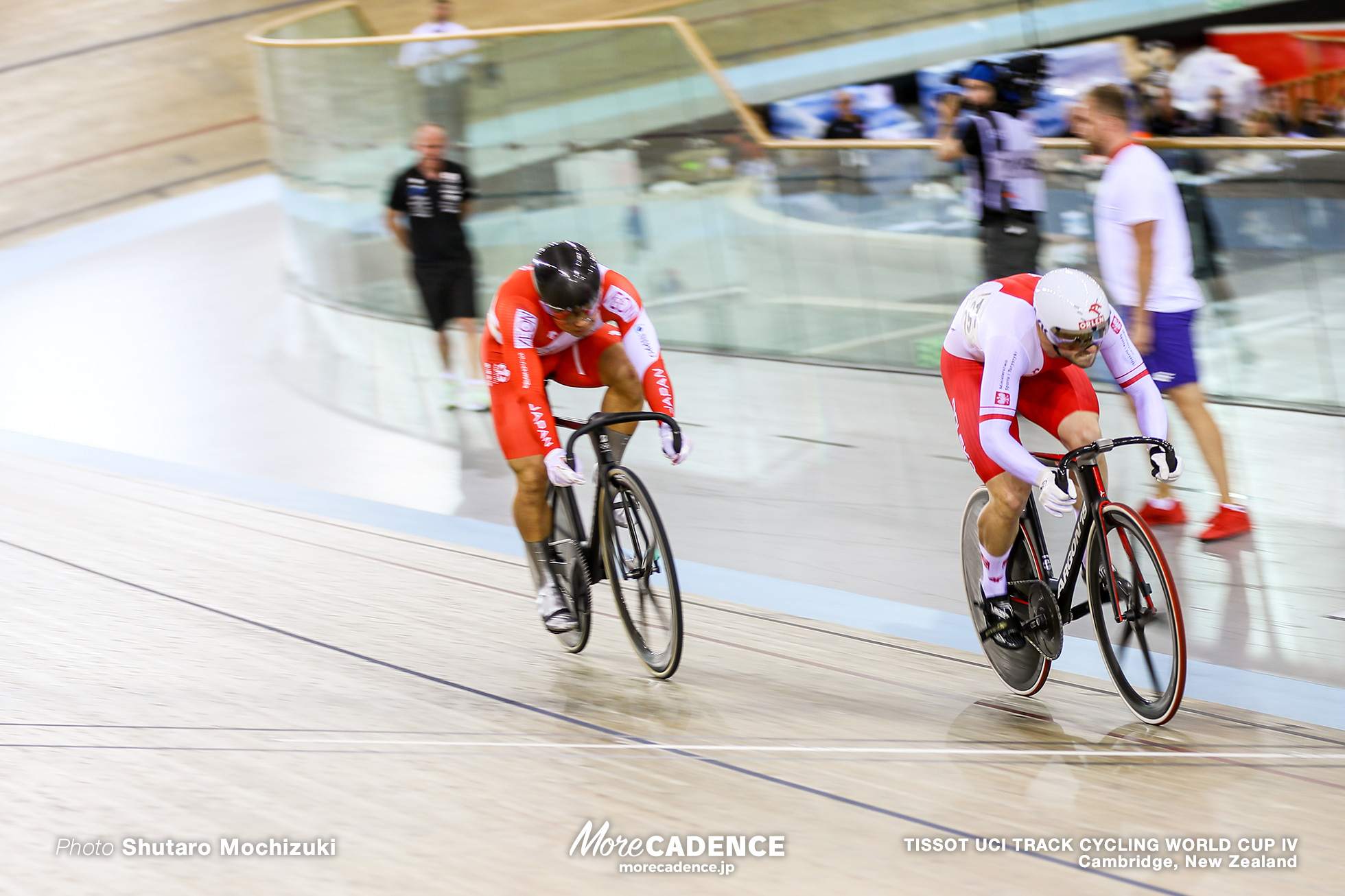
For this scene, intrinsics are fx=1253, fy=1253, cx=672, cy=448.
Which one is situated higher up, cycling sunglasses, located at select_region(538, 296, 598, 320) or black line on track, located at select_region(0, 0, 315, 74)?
black line on track, located at select_region(0, 0, 315, 74)

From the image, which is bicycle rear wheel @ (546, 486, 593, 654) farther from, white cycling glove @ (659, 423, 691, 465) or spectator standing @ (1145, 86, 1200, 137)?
spectator standing @ (1145, 86, 1200, 137)

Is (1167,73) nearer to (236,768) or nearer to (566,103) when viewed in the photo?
(566,103)

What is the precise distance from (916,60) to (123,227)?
814cm

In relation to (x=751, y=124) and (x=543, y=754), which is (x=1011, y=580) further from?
(x=751, y=124)

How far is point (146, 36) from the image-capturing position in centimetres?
1714

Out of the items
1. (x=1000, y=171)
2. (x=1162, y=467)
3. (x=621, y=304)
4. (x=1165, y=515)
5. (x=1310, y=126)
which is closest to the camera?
(x=1162, y=467)

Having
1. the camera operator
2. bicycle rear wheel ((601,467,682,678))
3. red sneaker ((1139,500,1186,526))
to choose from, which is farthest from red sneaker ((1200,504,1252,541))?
bicycle rear wheel ((601,467,682,678))

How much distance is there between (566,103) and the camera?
7828 millimetres

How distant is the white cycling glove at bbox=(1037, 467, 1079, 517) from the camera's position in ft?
8.98

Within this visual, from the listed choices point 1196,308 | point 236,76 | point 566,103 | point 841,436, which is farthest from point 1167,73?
point 236,76

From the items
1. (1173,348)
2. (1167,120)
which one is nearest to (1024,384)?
(1173,348)

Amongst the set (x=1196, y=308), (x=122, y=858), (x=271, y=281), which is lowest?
(x=271, y=281)

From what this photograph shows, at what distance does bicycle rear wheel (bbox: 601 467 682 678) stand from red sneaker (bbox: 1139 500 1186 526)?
1.95 meters

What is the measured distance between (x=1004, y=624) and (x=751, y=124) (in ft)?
15.1
